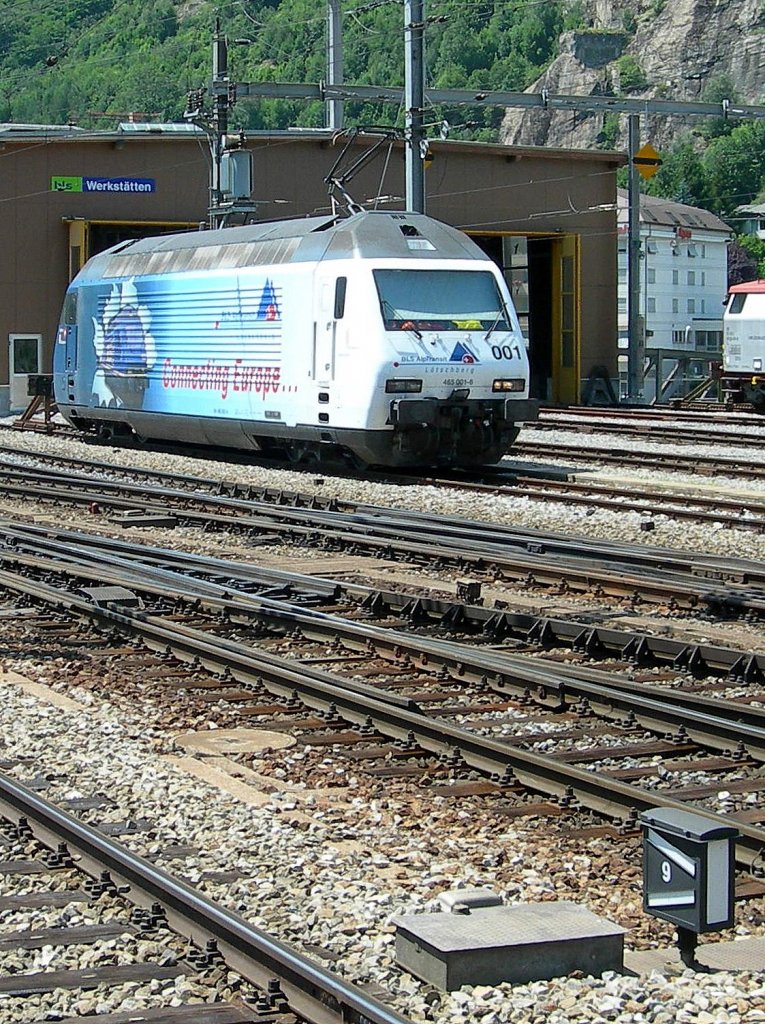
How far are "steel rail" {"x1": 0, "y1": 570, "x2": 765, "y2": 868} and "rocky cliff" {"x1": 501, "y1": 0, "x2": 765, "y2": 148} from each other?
15853 cm

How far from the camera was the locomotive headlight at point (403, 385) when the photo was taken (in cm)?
2022

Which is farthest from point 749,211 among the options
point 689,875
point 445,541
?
point 689,875

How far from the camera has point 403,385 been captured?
20.3m

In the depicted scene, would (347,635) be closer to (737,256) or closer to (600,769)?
(600,769)

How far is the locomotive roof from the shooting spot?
68.5 ft

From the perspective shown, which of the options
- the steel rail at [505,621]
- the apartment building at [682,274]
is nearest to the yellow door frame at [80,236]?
the steel rail at [505,621]

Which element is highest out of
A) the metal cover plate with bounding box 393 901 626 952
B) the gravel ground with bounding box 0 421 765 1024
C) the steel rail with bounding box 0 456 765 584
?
the steel rail with bounding box 0 456 765 584

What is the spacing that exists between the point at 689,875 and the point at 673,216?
342 feet

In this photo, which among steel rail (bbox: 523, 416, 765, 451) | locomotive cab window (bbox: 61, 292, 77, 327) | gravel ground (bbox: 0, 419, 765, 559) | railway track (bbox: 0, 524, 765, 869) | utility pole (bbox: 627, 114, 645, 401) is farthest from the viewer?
utility pole (bbox: 627, 114, 645, 401)

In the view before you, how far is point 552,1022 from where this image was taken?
15.2ft

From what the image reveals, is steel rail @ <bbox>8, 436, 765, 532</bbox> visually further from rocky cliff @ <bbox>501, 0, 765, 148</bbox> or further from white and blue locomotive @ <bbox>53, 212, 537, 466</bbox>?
rocky cliff @ <bbox>501, 0, 765, 148</bbox>

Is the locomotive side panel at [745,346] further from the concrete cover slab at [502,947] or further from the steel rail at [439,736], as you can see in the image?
the concrete cover slab at [502,947]

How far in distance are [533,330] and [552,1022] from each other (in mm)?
40539

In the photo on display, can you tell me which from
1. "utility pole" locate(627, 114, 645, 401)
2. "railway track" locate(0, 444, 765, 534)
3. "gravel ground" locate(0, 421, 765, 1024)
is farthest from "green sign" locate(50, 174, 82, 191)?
"gravel ground" locate(0, 421, 765, 1024)
